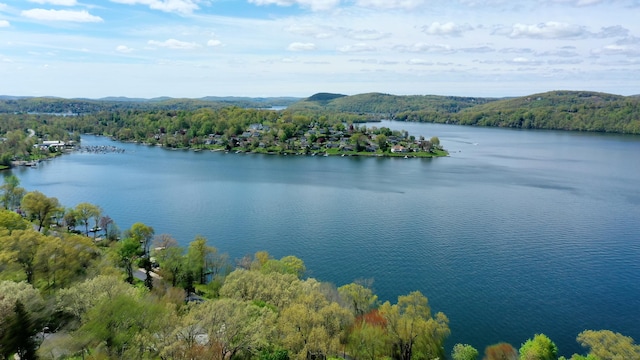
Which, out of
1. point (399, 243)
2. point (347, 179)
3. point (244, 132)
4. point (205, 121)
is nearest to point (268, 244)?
point (399, 243)

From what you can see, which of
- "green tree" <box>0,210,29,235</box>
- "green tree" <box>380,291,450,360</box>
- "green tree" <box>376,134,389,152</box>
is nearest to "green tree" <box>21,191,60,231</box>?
"green tree" <box>0,210,29,235</box>

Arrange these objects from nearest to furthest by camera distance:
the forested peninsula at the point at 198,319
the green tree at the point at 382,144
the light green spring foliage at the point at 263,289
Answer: the forested peninsula at the point at 198,319, the light green spring foliage at the point at 263,289, the green tree at the point at 382,144

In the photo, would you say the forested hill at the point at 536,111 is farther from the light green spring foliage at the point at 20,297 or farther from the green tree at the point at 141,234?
the light green spring foliage at the point at 20,297

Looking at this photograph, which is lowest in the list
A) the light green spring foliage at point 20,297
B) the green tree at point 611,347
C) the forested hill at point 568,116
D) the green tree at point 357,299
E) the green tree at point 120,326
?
the green tree at point 357,299

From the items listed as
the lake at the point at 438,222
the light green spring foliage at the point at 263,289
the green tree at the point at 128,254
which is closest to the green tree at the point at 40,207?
the lake at the point at 438,222

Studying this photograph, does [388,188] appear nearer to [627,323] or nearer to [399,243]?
[399,243]

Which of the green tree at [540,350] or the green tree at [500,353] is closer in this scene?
the green tree at [540,350]
